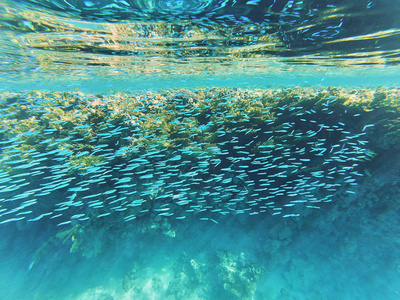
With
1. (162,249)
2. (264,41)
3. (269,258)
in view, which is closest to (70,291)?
(162,249)

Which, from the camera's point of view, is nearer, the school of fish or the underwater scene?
the underwater scene

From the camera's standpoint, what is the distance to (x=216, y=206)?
7.95 m

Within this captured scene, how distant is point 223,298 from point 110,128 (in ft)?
26.0

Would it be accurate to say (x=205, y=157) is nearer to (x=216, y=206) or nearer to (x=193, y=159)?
(x=193, y=159)

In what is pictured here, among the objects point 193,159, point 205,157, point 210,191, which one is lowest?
point 210,191

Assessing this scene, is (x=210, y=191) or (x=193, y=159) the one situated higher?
(x=193, y=159)

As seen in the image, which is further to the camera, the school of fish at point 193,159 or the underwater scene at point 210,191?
the school of fish at point 193,159

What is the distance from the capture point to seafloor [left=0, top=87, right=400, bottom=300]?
7.12 meters

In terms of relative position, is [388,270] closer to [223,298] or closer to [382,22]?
[223,298]

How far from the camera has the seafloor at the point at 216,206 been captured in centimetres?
712

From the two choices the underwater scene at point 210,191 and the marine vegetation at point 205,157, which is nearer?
the underwater scene at point 210,191

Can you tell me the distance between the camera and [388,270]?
287 inches

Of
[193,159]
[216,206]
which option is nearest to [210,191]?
[216,206]

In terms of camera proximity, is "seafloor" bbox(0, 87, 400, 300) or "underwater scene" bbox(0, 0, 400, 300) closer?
"underwater scene" bbox(0, 0, 400, 300)
